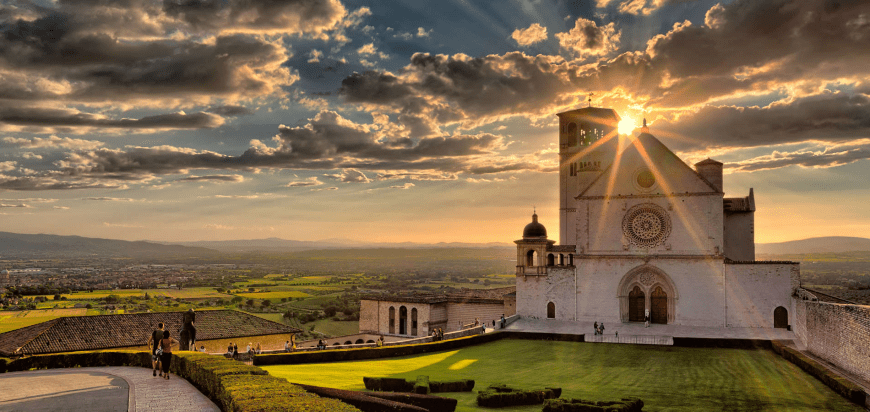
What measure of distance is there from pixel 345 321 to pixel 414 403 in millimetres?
82970

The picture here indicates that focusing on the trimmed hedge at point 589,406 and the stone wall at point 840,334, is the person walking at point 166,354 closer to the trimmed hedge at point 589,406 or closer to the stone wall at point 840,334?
the trimmed hedge at point 589,406

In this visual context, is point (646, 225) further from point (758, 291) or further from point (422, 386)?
point (422, 386)

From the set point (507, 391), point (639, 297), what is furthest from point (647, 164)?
point (507, 391)

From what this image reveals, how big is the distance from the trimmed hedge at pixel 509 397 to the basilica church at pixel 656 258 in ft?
84.2

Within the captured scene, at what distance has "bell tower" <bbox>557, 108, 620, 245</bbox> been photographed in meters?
51.9

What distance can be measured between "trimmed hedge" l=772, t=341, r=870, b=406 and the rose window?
44.6 feet

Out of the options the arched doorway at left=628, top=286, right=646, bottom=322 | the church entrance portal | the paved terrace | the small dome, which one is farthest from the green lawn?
the small dome

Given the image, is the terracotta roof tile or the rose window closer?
the terracotta roof tile

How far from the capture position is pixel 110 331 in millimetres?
39438

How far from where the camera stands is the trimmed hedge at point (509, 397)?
17703 mm

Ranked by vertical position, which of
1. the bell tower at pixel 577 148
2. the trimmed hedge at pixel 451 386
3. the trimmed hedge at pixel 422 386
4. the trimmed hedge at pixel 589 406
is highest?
the bell tower at pixel 577 148

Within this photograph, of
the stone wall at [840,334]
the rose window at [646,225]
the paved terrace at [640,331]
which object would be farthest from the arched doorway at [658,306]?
the stone wall at [840,334]

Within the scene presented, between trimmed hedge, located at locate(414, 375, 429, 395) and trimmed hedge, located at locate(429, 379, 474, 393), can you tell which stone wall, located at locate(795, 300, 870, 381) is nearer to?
trimmed hedge, located at locate(429, 379, 474, 393)

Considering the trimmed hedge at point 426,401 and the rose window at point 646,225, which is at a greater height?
the rose window at point 646,225
